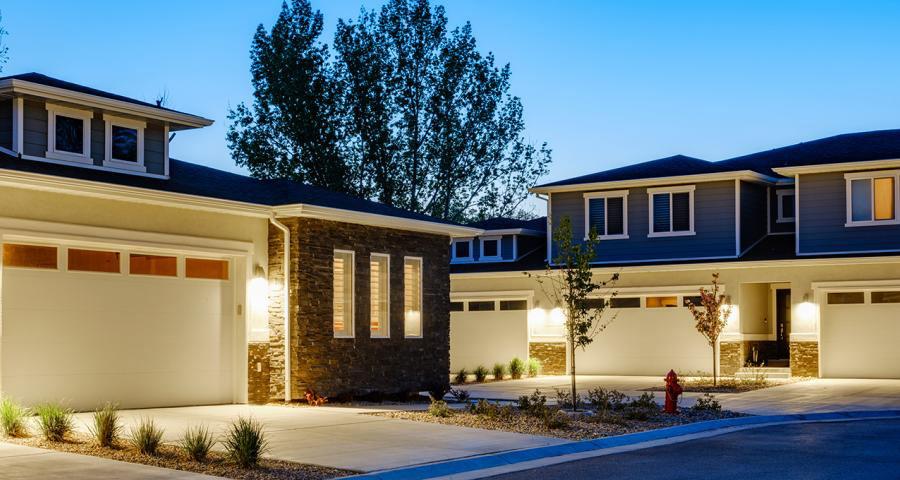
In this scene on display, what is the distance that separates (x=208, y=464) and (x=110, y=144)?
31.7ft

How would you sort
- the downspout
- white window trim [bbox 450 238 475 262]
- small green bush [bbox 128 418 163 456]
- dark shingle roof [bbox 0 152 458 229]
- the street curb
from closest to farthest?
the street curb → small green bush [bbox 128 418 163 456] → dark shingle roof [bbox 0 152 458 229] → the downspout → white window trim [bbox 450 238 475 262]

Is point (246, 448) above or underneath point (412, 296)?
underneath

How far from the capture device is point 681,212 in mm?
33312

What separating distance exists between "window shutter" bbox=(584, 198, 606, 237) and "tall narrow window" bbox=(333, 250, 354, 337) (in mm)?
13775

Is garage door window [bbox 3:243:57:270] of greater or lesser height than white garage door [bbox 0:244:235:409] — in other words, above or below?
above

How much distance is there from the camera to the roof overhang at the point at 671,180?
3209cm

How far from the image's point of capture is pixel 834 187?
3064cm

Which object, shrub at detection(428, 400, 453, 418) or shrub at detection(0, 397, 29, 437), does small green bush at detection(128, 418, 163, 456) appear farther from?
shrub at detection(428, 400, 453, 418)

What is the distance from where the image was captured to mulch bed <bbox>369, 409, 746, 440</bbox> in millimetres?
16297

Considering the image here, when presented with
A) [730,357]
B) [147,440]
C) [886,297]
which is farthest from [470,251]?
[147,440]

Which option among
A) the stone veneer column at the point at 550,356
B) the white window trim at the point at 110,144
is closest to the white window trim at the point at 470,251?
the stone veneer column at the point at 550,356

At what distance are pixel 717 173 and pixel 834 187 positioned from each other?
3294 millimetres

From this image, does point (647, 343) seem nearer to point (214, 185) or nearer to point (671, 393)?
point (671, 393)

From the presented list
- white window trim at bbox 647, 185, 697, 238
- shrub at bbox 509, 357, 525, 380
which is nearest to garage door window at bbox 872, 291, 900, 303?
white window trim at bbox 647, 185, 697, 238
